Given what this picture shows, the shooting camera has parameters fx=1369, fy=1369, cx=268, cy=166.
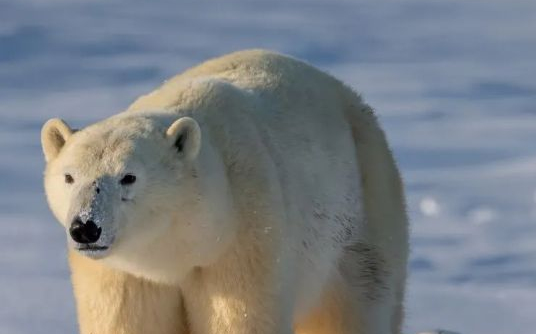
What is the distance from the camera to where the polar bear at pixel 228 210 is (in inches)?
347

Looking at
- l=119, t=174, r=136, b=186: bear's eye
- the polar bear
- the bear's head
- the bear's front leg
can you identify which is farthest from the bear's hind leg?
l=119, t=174, r=136, b=186: bear's eye

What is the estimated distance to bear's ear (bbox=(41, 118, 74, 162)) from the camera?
9305mm

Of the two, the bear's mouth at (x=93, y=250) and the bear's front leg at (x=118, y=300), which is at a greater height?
the bear's mouth at (x=93, y=250)

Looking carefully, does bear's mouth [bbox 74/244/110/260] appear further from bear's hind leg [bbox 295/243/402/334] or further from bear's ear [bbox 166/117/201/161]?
bear's hind leg [bbox 295/243/402/334]

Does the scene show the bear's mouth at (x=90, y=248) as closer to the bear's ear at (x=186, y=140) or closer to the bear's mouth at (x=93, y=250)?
the bear's mouth at (x=93, y=250)

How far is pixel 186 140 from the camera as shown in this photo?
29.4 ft

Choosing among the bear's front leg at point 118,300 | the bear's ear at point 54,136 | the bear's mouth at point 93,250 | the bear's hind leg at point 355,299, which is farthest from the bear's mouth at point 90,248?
the bear's hind leg at point 355,299

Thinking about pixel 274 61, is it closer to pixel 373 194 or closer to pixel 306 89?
pixel 306 89

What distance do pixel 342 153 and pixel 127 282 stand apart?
2.43 metres

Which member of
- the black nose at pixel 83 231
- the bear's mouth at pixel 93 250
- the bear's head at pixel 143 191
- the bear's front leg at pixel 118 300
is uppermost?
the bear's head at pixel 143 191

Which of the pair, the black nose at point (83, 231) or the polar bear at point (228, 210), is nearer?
the black nose at point (83, 231)

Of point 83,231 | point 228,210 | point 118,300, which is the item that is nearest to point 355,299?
point 228,210

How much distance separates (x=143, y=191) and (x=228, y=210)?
2.26 feet

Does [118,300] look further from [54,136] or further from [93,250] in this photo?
[54,136]
